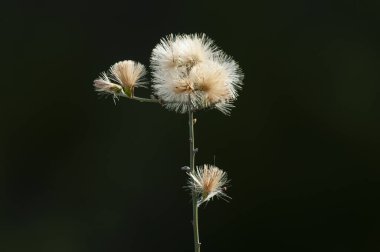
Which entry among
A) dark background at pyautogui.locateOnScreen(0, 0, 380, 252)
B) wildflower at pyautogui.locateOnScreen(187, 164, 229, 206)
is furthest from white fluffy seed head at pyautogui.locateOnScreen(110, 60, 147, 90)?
dark background at pyautogui.locateOnScreen(0, 0, 380, 252)

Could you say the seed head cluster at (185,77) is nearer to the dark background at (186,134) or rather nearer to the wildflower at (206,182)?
the wildflower at (206,182)

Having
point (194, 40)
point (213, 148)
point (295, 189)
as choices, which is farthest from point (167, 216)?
point (194, 40)

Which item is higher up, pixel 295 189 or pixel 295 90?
pixel 295 90

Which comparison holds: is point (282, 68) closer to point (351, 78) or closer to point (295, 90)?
point (295, 90)

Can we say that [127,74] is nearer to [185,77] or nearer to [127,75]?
[127,75]

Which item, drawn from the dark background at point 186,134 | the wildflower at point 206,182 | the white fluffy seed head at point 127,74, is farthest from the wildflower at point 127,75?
the dark background at point 186,134

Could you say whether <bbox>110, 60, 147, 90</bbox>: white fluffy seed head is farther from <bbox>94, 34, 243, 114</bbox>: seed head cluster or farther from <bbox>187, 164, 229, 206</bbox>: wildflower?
<bbox>187, 164, 229, 206</bbox>: wildflower

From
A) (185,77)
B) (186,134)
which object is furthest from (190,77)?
(186,134)
